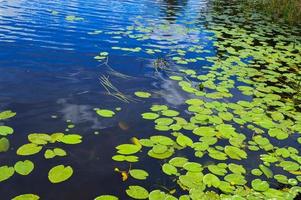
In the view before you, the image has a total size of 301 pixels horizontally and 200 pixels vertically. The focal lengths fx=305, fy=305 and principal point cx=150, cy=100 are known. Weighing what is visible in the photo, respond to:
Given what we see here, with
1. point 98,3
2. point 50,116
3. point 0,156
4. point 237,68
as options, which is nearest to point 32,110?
point 50,116

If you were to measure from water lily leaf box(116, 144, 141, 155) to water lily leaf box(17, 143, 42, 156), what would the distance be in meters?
1.12

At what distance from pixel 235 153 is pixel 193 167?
2.73 ft

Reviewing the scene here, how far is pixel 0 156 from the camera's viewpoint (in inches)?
160

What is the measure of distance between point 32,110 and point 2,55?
3.29 m

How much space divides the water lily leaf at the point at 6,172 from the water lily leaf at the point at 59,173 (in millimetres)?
465

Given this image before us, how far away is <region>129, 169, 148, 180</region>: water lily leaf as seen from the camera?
3.90 meters

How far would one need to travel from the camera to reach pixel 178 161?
167 inches

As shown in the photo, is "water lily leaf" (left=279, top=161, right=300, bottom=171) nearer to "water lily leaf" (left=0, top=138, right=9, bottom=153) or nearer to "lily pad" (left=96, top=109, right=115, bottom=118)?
"lily pad" (left=96, top=109, right=115, bottom=118)

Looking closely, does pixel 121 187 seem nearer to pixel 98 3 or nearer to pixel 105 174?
pixel 105 174

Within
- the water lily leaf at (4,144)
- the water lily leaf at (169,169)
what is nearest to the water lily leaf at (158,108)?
the water lily leaf at (169,169)

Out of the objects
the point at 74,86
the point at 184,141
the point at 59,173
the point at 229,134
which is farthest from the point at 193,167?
the point at 74,86

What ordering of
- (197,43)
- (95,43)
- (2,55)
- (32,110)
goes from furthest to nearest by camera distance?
1. (197,43)
2. (95,43)
3. (2,55)
4. (32,110)

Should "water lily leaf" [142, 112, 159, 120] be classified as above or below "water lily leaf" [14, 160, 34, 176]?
above

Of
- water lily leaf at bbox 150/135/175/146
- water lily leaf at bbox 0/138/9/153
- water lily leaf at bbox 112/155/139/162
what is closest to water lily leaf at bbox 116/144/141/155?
water lily leaf at bbox 112/155/139/162
